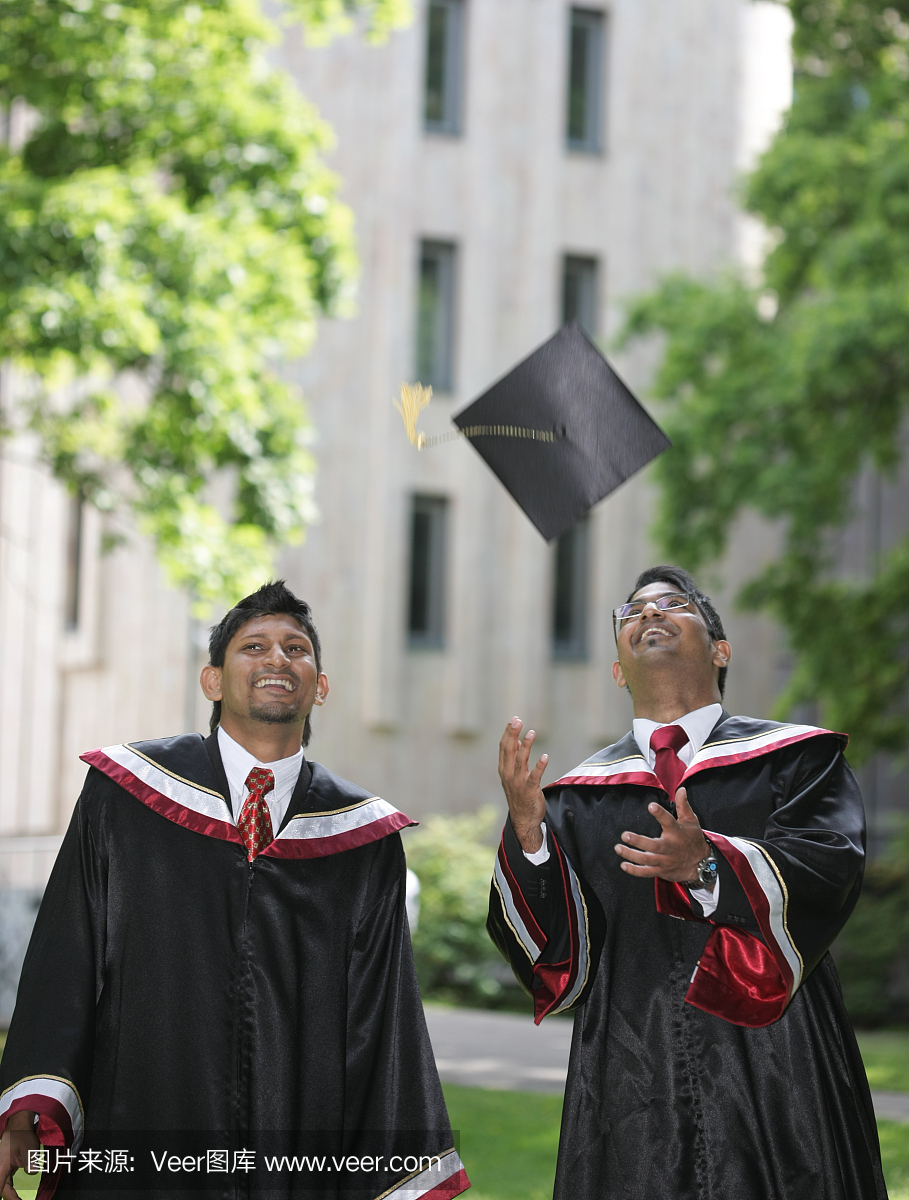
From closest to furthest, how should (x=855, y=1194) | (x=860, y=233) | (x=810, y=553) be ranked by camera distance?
(x=855, y=1194)
(x=860, y=233)
(x=810, y=553)

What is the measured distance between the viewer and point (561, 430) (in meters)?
4.66

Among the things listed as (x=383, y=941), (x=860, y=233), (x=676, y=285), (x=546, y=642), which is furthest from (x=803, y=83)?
(x=383, y=941)

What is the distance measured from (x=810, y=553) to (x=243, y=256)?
682 cm

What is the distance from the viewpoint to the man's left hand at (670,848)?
11.9 ft

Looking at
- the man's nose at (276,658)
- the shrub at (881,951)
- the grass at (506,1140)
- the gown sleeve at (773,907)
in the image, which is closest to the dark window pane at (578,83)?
the shrub at (881,951)

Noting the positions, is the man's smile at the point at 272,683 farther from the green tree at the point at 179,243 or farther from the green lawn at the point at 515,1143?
the green tree at the point at 179,243

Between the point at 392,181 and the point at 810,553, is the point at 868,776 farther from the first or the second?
the point at 392,181

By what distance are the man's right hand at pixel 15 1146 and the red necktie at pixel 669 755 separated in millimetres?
1774

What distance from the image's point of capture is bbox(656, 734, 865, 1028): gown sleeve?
3.82 meters

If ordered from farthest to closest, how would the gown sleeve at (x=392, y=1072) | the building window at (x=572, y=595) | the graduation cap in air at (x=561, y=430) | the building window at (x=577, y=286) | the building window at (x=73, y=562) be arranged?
the building window at (x=73, y=562) < the building window at (x=577, y=286) < the building window at (x=572, y=595) < the graduation cap in air at (x=561, y=430) < the gown sleeve at (x=392, y=1072)

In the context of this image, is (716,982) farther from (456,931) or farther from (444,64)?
(444,64)

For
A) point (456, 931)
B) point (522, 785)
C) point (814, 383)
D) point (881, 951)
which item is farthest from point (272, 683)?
point (881, 951)

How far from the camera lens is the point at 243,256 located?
1219 centimetres

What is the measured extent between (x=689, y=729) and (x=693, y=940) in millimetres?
566
